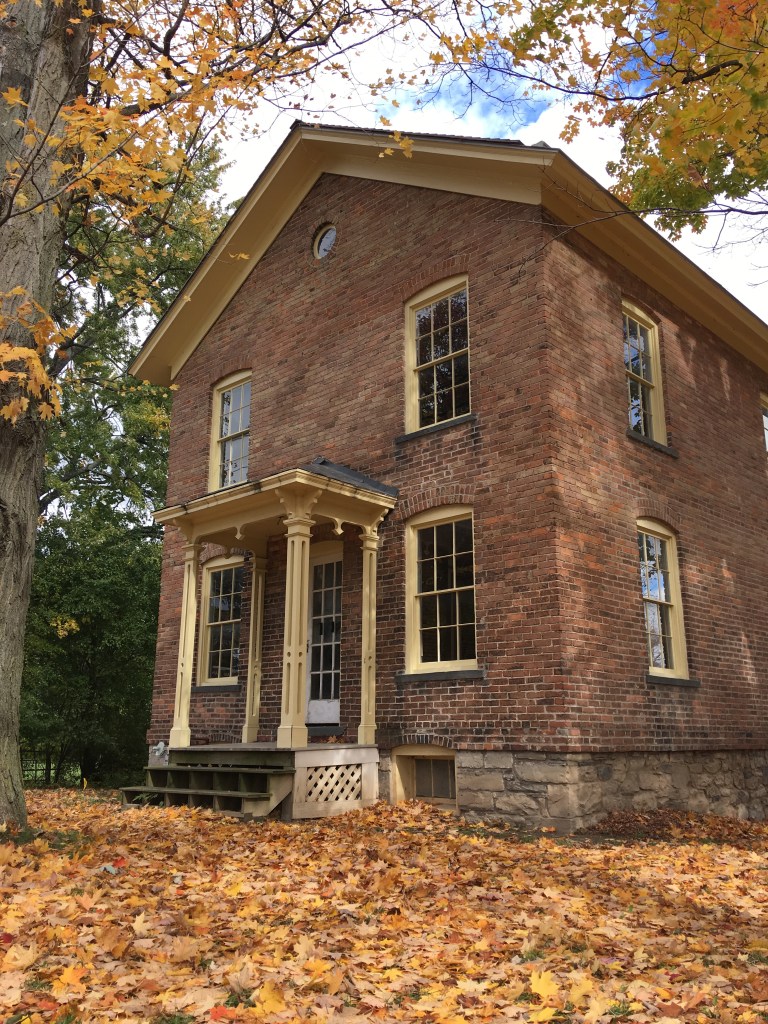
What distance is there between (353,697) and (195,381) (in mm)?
7026

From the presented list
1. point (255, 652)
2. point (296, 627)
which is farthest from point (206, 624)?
point (296, 627)

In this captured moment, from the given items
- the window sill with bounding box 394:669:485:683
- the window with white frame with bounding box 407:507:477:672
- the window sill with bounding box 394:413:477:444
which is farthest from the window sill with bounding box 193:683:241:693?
the window sill with bounding box 394:413:477:444

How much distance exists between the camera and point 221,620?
13.1 metres

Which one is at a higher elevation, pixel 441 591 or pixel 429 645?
pixel 441 591

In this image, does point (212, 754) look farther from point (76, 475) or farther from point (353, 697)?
point (76, 475)

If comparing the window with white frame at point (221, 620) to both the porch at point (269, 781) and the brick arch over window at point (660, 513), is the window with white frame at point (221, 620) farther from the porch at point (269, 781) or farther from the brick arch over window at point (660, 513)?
the brick arch over window at point (660, 513)

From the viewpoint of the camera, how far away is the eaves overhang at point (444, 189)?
33.7ft

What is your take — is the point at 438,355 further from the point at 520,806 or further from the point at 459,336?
the point at 520,806

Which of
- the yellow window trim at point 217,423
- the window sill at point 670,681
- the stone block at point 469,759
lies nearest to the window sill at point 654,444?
the window sill at point 670,681

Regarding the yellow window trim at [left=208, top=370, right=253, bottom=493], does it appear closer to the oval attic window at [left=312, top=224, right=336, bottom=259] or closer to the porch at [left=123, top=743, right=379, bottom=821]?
the oval attic window at [left=312, top=224, right=336, bottom=259]

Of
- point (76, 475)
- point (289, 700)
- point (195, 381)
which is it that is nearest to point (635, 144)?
point (289, 700)

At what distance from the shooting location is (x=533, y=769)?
29.1 ft

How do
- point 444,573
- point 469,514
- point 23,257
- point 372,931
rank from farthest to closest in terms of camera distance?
1. point 444,573
2. point 469,514
3. point 23,257
4. point 372,931

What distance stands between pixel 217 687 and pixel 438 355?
5.97 metres
